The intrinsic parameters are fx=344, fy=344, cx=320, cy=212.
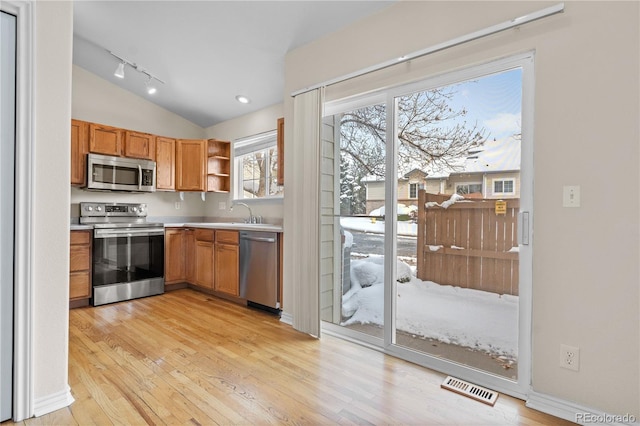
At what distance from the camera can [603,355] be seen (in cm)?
171

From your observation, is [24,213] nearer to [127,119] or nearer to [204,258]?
[204,258]

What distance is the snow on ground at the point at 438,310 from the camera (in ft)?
6.96

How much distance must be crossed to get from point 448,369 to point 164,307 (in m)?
2.96

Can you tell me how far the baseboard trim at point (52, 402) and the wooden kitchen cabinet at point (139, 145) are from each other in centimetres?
320

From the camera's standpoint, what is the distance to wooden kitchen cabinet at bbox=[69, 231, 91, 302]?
367 cm

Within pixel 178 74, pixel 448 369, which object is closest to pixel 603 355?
pixel 448 369

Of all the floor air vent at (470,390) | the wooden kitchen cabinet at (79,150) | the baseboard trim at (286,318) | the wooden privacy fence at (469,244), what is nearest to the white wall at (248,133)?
the baseboard trim at (286,318)

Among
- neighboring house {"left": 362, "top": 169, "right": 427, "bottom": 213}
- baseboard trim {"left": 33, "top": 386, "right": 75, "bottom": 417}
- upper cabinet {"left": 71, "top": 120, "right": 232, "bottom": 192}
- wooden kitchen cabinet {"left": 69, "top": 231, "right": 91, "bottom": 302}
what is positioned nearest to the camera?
baseboard trim {"left": 33, "top": 386, "right": 75, "bottom": 417}

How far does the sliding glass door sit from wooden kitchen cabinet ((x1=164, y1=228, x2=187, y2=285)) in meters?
2.42

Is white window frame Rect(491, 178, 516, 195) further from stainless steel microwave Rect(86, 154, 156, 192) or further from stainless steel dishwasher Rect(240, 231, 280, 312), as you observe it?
stainless steel microwave Rect(86, 154, 156, 192)

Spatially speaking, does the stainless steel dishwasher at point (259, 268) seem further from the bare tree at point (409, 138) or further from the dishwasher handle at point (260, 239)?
the bare tree at point (409, 138)

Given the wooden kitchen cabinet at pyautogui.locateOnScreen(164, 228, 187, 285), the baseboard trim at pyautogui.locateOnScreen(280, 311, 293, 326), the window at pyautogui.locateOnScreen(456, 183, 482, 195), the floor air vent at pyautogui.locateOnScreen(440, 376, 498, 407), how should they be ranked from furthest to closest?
the wooden kitchen cabinet at pyautogui.locateOnScreen(164, 228, 187, 285), the baseboard trim at pyautogui.locateOnScreen(280, 311, 293, 326), the window at pyautogui.locateOnScreen(456, 183, 482, 195), the floor air vent at pyautogui.locateOnScreen(440, 376, 498, 407)

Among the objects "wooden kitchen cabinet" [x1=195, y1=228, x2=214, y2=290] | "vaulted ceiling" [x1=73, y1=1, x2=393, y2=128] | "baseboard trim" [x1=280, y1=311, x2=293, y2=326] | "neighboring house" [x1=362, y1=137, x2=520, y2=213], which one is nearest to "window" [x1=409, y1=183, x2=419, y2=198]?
"neighboring house" [x1=362, y1=137, x2=520, y2=213]

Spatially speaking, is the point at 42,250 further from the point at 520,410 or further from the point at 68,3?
the point at 520,410
